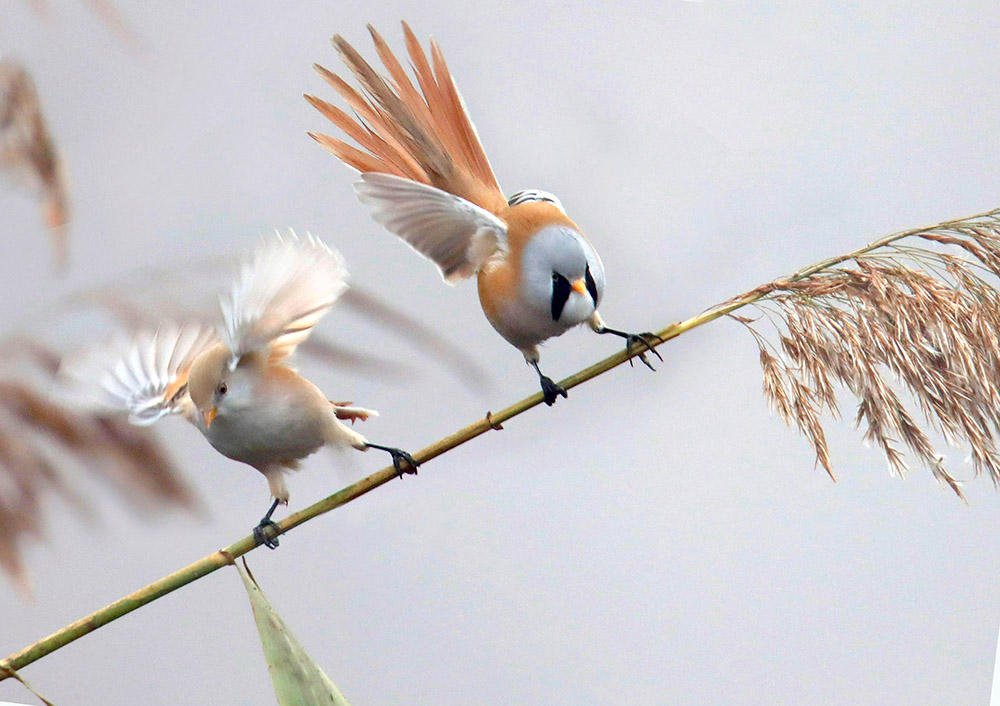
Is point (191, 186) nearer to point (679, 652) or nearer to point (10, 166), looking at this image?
point (10, 166)

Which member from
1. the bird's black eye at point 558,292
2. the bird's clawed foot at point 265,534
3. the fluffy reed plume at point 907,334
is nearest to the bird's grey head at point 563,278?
the bird's black eye at point 558,292

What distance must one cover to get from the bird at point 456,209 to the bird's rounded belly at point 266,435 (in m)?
0.16

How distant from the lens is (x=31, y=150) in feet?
3.28

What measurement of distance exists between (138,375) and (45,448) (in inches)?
7.9

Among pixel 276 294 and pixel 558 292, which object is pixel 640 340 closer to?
pixel 558 292

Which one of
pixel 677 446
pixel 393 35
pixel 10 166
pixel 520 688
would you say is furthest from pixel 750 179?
pixel 10 166

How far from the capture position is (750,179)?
A: 896mm

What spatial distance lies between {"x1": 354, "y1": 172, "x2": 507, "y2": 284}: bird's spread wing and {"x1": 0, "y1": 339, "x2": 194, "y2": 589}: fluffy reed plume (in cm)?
33

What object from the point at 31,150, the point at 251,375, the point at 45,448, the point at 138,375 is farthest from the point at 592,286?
the point at 31,150

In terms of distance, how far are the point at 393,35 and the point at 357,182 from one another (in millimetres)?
400

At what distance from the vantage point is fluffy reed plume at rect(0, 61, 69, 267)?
0.95 metres

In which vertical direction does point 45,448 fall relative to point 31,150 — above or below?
below

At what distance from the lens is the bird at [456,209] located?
2.18ft

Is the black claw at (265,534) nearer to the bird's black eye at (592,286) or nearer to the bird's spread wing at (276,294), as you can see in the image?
the bird's spread wing at (276,294)
